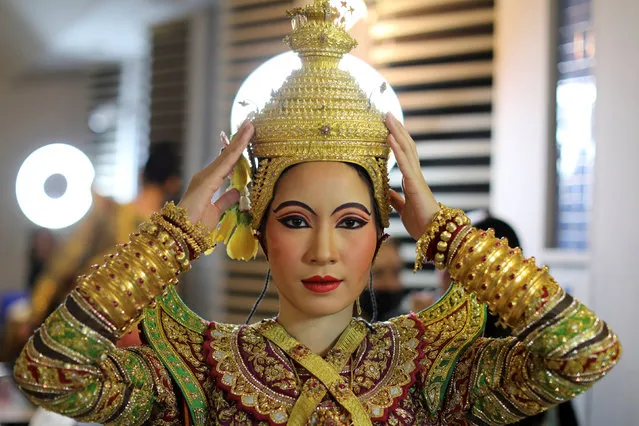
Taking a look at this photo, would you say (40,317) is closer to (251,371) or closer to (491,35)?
(251,371)

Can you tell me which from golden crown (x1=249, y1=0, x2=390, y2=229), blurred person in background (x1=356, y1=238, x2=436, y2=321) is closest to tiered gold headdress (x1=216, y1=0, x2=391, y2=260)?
golden crown (x1=249, y1=0, x2=390, y2=229)

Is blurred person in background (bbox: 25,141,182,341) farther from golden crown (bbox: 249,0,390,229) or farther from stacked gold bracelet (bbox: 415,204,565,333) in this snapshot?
stacked gold bracelet (bbox: 415,204,565,333)

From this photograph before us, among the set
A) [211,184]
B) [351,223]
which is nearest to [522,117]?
[351,223]

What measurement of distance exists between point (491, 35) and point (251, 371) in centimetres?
226

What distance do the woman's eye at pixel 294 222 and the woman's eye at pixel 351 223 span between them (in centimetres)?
7

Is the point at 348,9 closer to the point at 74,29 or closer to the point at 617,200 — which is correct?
the point at 617,200

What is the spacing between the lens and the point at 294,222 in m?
1.82

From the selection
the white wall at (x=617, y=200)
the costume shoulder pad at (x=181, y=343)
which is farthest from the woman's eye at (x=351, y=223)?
the white wall at (x=617, y=200)

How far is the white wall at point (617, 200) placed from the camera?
9.52 feet

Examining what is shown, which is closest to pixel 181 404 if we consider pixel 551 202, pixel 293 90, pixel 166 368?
pixel 166 368

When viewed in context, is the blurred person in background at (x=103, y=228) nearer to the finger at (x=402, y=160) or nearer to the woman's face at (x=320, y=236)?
the woman's face at (x=320, y=236)

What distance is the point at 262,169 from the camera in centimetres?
187

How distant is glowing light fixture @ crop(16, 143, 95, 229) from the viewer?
17.6ft

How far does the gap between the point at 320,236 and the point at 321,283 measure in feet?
0.32
